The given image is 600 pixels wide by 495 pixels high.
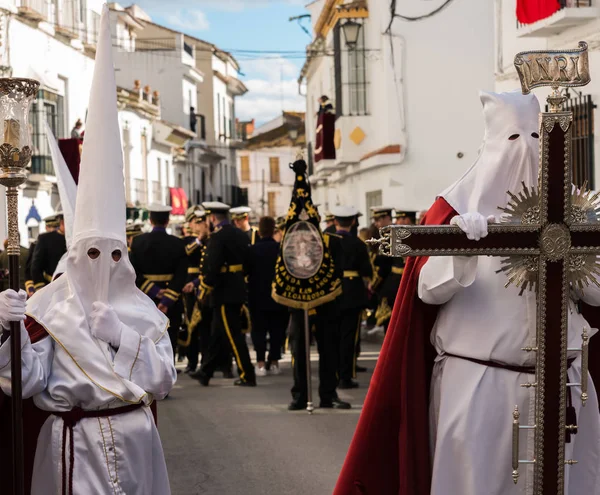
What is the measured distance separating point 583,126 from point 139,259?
6.48m

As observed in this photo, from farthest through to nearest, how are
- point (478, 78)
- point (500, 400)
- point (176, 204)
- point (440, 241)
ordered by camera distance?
point (176, 204) < point (478, 78) < point (500, 400) < point (440, 241)

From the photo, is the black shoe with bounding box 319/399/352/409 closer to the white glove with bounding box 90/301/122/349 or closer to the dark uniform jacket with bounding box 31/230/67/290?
the dark uniform jacket with bounding box 31/230/67/290

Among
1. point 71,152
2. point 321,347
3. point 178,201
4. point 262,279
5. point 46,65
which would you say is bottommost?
point 321,347

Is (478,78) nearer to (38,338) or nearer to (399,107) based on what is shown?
(399,107)

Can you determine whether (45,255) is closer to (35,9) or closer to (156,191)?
(35,9)

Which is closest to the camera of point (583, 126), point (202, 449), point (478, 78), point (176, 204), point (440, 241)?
point (440, 241)

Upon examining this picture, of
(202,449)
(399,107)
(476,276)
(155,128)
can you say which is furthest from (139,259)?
(155,128)

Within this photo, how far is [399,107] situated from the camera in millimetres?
24969

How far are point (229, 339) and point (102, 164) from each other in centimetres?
763

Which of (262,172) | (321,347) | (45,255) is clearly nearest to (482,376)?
(321,347)

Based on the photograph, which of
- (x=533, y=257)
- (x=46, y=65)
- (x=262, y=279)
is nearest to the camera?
(x=533, y=257)

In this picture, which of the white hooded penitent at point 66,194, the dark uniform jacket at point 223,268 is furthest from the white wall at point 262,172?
the white hooded penitent at point 66,194

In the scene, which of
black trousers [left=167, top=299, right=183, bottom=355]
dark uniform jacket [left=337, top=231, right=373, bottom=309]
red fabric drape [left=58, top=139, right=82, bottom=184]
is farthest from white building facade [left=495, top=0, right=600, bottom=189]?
red fabric drape [left=58, top=139, right=82, bottom=184]

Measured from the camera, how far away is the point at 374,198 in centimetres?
2830
